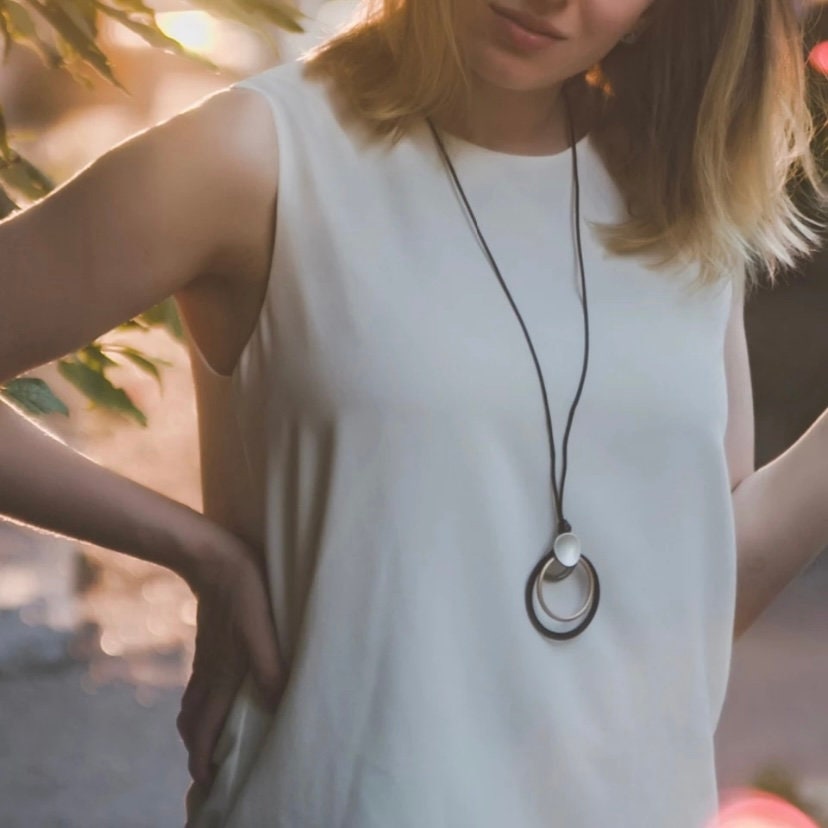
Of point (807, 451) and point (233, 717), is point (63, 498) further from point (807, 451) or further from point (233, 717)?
point (807, 451)

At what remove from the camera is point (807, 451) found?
3.84ft

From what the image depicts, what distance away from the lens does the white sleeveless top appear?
3.01 ft

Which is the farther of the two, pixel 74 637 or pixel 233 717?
pixel 74 637

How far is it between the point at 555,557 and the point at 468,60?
1.18ft

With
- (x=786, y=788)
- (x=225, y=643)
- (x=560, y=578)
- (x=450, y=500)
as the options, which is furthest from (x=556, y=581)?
(x=786, y=788)

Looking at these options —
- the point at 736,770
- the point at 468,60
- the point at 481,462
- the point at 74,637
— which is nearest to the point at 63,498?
the point at 481,462

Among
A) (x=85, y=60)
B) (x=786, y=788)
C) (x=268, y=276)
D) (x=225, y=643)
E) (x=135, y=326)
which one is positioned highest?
(x=85, y=60)

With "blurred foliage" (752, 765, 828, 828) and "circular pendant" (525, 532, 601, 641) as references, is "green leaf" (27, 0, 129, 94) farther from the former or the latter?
"blurred foliage" (752, 765, 828, 828)

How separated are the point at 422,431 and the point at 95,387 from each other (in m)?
0.36

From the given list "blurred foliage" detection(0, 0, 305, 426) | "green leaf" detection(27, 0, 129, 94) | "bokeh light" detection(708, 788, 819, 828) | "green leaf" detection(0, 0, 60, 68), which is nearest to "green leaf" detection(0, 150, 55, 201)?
"blurred foliage" detection(0, 0, 305, 426)

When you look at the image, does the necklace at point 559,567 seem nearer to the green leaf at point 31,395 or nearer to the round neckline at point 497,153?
the round neckline at point 497,153

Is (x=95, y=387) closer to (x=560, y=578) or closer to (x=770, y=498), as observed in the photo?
(x=560, y=578)

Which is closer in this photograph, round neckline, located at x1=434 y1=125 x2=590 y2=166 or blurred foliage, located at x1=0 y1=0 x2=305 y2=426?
blurred foliage, located at x1=0 y1=0 x2=305 y2=426

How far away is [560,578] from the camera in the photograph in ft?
3.21
